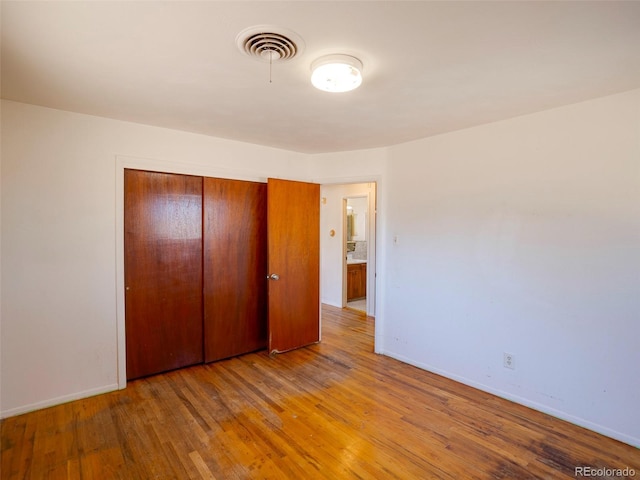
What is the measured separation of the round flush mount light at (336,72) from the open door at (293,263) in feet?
5.98

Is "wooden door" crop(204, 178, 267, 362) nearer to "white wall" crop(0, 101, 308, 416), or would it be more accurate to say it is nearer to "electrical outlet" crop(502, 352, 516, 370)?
"white wall" crop(0, 101, 308, 416)

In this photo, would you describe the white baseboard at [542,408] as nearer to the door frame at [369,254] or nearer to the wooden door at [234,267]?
the wooden door at [234,267]

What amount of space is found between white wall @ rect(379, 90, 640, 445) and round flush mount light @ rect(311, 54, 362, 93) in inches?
65.0

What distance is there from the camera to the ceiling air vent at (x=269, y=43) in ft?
5.02

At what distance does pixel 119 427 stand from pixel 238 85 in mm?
2576

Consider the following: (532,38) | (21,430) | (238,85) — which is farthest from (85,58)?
(21,430)

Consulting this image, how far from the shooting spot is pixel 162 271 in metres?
3.16

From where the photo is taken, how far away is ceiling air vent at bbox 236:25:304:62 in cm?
153

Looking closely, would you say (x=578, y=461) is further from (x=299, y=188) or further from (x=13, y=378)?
(x=13, y=378)

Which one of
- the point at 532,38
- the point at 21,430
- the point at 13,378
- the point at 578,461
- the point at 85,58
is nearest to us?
the point at 532,38

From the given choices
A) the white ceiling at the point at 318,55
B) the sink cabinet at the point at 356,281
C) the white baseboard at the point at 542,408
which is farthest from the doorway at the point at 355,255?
the white ceiling at the point at 318,55

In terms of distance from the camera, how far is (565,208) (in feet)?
8.05

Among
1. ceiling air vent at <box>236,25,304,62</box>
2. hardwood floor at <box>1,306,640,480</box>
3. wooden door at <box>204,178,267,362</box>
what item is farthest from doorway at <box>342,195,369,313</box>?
ceiling air vent at <box>236,25,304,62</box>

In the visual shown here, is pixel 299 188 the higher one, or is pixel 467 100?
pixel 467 100
